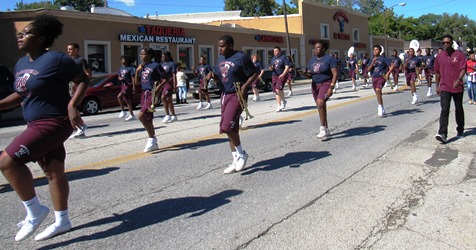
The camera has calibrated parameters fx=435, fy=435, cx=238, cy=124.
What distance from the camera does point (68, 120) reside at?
3855 millimetres

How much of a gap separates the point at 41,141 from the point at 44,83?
491 millimetres

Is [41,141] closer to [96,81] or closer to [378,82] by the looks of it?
[378,82]

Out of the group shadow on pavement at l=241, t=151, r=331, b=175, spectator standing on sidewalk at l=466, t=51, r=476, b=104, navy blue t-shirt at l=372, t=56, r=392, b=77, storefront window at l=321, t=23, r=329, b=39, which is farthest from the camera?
storefront window at l=321, t=23, r=329, b=39

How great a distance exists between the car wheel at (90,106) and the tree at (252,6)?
68.8m

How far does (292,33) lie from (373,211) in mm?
37513

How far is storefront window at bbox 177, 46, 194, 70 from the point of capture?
90.8 feet

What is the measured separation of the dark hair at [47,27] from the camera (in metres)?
3.76

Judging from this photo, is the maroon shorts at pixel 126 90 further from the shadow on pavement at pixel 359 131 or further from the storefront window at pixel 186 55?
the storefront window at pixel 186 55

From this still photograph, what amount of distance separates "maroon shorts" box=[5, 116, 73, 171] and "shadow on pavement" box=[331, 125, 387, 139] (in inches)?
241

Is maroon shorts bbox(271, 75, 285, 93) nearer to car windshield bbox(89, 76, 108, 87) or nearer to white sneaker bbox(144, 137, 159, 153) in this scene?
white sneaker bbox(144, 137, 159, 153)

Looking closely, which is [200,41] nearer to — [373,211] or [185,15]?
[185,15]

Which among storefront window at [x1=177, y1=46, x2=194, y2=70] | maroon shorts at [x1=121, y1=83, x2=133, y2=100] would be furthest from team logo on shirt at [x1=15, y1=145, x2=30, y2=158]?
storefront window at [x1=177, y1=46, x2=194, y2=70]

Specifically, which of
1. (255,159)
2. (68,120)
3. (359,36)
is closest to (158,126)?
(255,159)

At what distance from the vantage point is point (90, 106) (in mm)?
15773
